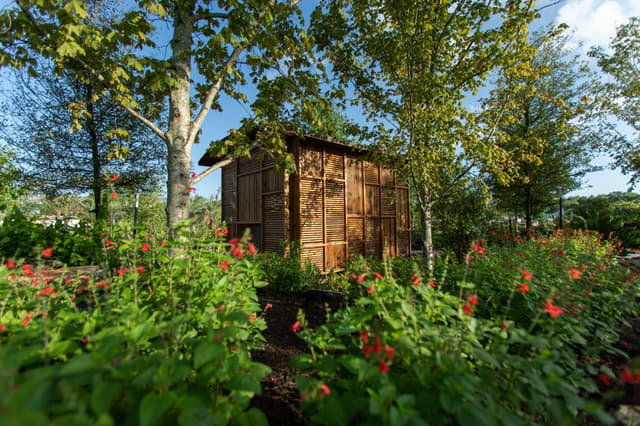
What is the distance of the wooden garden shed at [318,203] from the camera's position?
6.59 metres

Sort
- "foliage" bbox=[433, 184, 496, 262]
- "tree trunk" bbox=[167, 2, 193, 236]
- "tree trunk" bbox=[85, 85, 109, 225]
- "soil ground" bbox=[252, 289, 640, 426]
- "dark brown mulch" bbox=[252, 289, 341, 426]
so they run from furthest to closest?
"tree trunk" bbox=[85, 85, 109, 225]
"foliage" bbox=[433, 184, 496, 262]
"tree trunk" bbox=[167, 2, 193, 236]
"dark brown mulch" bbox=[252, 289, 341, 426]
"soil ground" bbox=[252, 289, 640, 426]

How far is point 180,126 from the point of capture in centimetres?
383

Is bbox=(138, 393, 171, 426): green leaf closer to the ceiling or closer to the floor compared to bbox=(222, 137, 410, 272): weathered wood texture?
closer to the floor

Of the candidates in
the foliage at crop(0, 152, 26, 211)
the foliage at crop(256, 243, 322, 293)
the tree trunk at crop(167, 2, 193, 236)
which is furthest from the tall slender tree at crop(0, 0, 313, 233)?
the foliage at crop(0, 152, 26, 211)

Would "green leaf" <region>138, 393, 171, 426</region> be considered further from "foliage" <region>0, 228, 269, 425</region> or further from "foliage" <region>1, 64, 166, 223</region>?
"foliage" <region>1, 64, 166, 223</region>

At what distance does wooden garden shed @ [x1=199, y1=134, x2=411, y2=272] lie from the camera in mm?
6586

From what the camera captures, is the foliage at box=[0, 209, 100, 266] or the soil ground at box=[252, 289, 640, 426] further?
the foliage at box=[0, 209, 100, 266]

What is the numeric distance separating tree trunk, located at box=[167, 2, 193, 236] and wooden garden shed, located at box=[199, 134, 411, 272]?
8.43ft

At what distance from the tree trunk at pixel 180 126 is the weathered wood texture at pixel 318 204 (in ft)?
8.50

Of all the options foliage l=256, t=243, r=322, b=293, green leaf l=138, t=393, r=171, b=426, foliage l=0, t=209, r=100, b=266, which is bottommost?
foliage l=256, t=243, r=322, b=293

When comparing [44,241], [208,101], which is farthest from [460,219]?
[44,241]

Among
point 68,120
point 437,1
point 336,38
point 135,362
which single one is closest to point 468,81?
point 437,1

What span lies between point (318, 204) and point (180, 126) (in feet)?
12.5

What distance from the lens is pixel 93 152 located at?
9617 millimetres
